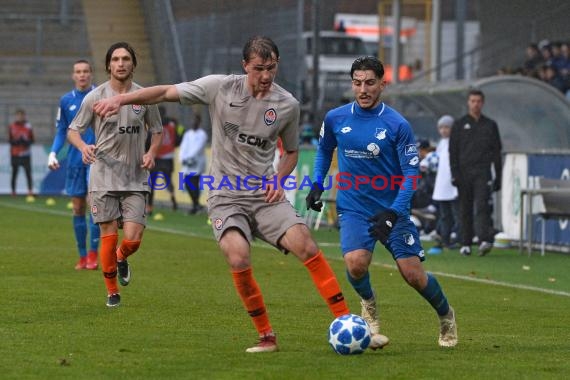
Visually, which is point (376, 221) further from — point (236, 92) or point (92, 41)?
point (92, 41)

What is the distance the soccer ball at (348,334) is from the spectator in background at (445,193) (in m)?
11.3

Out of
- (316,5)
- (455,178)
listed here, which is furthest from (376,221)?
(316,5)

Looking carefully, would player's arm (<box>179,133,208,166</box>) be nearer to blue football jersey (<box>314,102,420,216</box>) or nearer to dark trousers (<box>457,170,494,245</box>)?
dark trousers (<box>457,170,494,245</box>)

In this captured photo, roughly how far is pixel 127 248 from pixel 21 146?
2399cm

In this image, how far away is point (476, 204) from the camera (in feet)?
63.0

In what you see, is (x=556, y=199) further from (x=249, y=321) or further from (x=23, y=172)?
(x=23, y=172)

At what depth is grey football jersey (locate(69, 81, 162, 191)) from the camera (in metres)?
12.3

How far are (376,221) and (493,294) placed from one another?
5.03 m

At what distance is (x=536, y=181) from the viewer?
19281 millimetres

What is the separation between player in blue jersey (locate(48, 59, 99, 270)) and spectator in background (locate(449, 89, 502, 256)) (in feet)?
18.4

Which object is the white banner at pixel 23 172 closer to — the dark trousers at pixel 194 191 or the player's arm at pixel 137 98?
the dark trousers at pixel 194 191

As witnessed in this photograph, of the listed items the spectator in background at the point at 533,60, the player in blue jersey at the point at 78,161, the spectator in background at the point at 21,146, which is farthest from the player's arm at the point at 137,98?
the spectator in background at the point at 21,146

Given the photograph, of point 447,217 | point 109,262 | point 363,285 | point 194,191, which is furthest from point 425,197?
point 363,285

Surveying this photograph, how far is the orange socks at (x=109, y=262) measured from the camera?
471 inches
